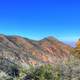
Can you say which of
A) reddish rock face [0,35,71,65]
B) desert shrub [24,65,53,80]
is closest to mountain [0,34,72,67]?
reddish rock face [0,35,71,65]

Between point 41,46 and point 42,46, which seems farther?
point 42,46

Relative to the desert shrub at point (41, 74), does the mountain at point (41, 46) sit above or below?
above

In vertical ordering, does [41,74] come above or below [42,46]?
below

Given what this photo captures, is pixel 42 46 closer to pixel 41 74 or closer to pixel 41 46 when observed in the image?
pixel 41 46

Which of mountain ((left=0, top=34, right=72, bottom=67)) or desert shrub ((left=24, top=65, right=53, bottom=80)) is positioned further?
mountain ((left=0, top=34, right=72, bottom=67))

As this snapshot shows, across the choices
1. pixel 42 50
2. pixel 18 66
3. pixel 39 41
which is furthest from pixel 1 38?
pixel 18 66

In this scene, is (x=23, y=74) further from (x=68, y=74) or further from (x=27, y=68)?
(x=68, y=74)

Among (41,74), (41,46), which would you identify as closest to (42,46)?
(41,46)

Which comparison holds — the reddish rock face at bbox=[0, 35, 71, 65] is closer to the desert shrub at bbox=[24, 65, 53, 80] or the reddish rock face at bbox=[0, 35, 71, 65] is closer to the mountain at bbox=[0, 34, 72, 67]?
the mountain at bbox=[0, 34, 72, 67]

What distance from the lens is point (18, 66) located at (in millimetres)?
27031

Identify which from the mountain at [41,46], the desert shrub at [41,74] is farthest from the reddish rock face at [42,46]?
the desert shrub at [41,74]

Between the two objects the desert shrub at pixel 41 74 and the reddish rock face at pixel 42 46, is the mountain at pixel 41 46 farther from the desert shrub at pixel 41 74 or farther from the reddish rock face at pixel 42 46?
the desert shrub at pixel 41 74

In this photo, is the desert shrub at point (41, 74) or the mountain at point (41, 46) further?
the mountain at point (41, 46)

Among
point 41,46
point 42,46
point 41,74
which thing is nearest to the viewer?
point 41,74
